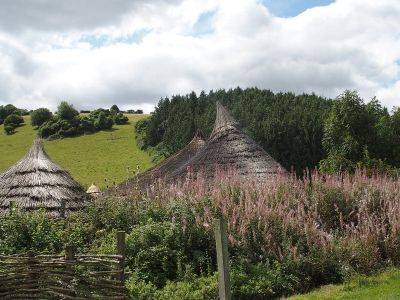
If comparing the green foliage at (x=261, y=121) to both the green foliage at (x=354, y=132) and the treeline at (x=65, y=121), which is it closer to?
the treeline at (x=65, y=121)

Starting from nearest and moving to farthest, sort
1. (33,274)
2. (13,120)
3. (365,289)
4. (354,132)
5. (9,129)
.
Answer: (33,274), (365,289), (354,132), (9,129), (13,120)

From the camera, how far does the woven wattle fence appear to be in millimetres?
6945

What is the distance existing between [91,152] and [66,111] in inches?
444

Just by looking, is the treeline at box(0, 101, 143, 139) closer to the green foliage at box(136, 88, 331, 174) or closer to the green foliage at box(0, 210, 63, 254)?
the green foliage at box(136, 88, 331, 174)

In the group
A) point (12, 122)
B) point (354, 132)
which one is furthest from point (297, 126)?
point (12, 122)

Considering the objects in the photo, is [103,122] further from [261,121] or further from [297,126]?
[297,126]

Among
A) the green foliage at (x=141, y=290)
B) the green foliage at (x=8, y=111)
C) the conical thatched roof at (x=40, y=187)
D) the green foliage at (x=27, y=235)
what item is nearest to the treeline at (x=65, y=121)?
the green foliage at (x=8, y=111)

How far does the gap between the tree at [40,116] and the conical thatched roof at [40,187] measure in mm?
62352

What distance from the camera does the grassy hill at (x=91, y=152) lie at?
54.2 meters

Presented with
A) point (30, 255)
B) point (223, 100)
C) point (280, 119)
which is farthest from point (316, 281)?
point (223, 100)

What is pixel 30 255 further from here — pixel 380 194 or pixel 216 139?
pixel 216 139

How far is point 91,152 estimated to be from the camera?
6272cm

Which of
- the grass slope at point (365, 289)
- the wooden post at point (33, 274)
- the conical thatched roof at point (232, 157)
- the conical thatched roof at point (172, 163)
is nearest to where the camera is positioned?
the wooden post at point (33, 274)

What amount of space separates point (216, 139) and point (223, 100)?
3992 centimetres
